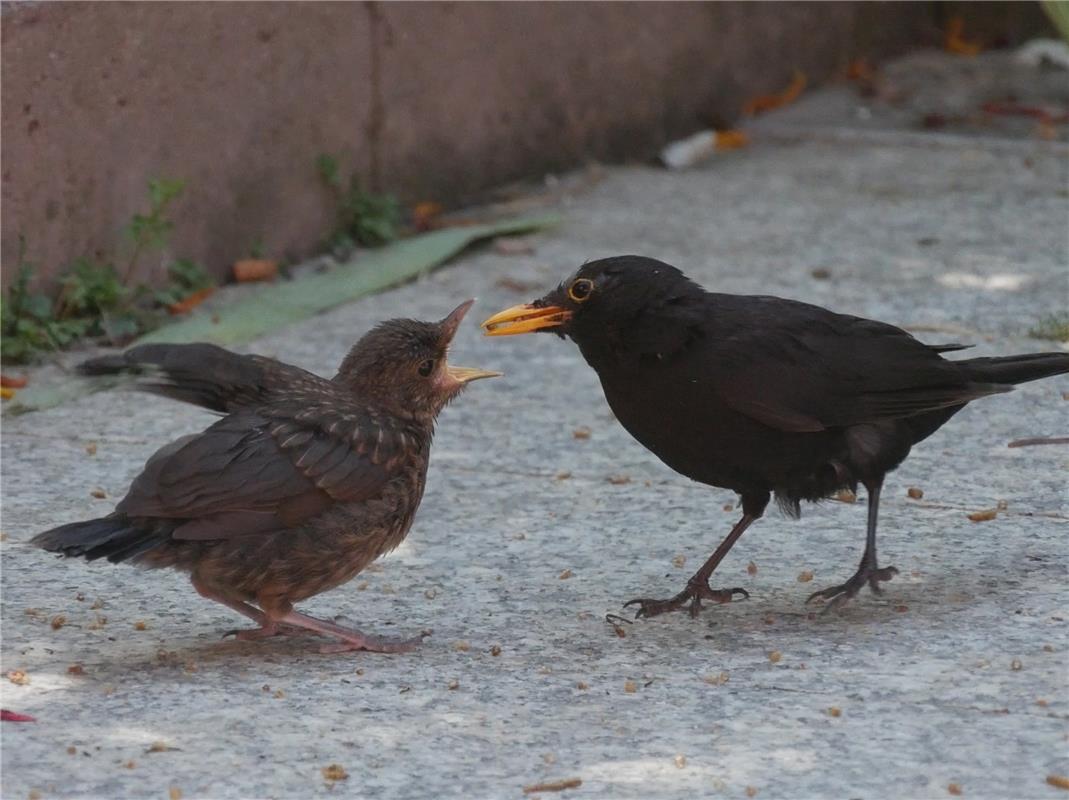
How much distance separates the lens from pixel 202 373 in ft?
14.8

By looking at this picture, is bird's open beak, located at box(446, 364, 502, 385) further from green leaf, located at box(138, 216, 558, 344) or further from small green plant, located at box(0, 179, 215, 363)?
small green plant, located at box(0, 179, 215, 363)

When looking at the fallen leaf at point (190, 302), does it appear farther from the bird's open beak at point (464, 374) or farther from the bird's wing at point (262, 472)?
the bird's wing at point (262, 472)

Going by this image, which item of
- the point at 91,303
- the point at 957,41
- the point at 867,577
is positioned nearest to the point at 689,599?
the point at 867,577

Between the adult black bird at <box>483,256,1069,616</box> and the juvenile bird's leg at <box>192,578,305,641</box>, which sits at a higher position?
the adult black bird at <box>483,256,1069,616</box>

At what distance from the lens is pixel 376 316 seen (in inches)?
305

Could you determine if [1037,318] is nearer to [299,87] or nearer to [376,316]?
[376,316]

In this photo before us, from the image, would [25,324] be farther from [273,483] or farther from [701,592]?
[701,592]

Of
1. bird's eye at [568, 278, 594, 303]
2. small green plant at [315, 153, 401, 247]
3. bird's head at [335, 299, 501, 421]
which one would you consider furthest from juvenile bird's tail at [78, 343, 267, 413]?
small green plant at [315, 153, 401, 247]

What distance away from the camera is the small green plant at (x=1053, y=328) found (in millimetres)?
7066

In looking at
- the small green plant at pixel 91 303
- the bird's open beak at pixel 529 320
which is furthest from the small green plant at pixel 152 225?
the bird's open beak at pixel 529 320

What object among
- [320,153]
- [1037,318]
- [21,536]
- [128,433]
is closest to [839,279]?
[1037,318]

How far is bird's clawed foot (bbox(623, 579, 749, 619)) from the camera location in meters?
4.75

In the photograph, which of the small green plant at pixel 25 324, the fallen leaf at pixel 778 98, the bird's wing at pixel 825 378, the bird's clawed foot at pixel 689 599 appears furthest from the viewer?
the fallen leaf at pixel 778 98

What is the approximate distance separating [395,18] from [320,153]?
88cm
